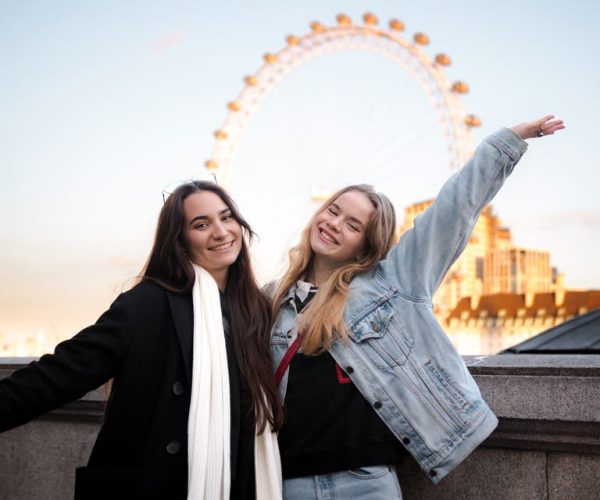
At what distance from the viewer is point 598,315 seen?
24.1 feet

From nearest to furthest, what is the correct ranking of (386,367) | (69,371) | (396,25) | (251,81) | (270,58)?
(69,371) < (386,367) < (251,81) < (270,58) < (396,25)

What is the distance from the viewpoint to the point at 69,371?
8.73 feet

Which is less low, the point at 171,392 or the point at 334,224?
the point at 334,224

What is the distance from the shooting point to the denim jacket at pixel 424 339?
115 inches

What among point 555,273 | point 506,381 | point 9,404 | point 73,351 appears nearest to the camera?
point 9,404

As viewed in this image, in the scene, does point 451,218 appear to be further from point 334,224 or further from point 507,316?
point 507,316

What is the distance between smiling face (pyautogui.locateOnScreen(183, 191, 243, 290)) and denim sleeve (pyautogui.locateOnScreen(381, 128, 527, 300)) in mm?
660

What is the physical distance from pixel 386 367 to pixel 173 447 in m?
0.83

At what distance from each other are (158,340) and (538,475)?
167 centimetres

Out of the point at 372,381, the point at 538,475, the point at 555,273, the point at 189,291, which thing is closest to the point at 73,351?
the point at 189,291

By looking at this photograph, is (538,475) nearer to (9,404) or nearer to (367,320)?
(367,320)

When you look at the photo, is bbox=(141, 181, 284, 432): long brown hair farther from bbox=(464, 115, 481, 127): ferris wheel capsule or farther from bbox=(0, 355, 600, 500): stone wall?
bbox=(464, 115, 481, 127): ferris wheel capsule

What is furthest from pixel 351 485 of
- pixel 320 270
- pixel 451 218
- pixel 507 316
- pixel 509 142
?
pixel 507 316

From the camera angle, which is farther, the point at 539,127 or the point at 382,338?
the point at 539,127
